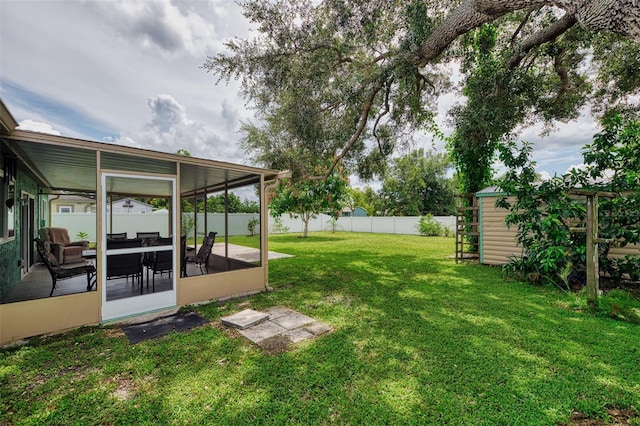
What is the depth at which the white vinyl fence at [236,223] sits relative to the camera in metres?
13.5

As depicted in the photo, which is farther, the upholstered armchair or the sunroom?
the upholstered armchair

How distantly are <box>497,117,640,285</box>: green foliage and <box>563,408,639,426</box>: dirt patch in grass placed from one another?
3571mm

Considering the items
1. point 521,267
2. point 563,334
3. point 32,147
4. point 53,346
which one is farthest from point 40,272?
point 521,267

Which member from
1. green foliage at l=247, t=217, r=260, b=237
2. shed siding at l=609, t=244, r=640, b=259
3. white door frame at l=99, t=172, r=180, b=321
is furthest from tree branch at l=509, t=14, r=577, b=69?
green foliage at l=247, t=217, r=260, b=237

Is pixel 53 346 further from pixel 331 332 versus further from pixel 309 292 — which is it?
pixel 309 292

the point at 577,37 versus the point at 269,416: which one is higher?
the point at 577,37

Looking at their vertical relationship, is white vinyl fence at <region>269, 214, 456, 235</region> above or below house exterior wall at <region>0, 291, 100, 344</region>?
above

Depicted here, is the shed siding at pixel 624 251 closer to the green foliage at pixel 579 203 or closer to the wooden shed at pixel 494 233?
the green foliage at pixel 579 203

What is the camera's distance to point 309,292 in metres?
5.62

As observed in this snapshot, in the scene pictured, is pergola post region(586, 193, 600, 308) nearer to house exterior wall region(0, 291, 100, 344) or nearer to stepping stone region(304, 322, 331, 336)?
stepping stone region(304, 322, 331, 336)

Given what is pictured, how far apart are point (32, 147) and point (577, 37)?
35.7 feet

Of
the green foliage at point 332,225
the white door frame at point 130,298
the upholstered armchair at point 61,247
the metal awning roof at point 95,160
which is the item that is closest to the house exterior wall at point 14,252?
the metal awning roof at point 95,160

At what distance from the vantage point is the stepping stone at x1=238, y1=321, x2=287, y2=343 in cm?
357

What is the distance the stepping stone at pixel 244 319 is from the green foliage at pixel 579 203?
5.35 metres
